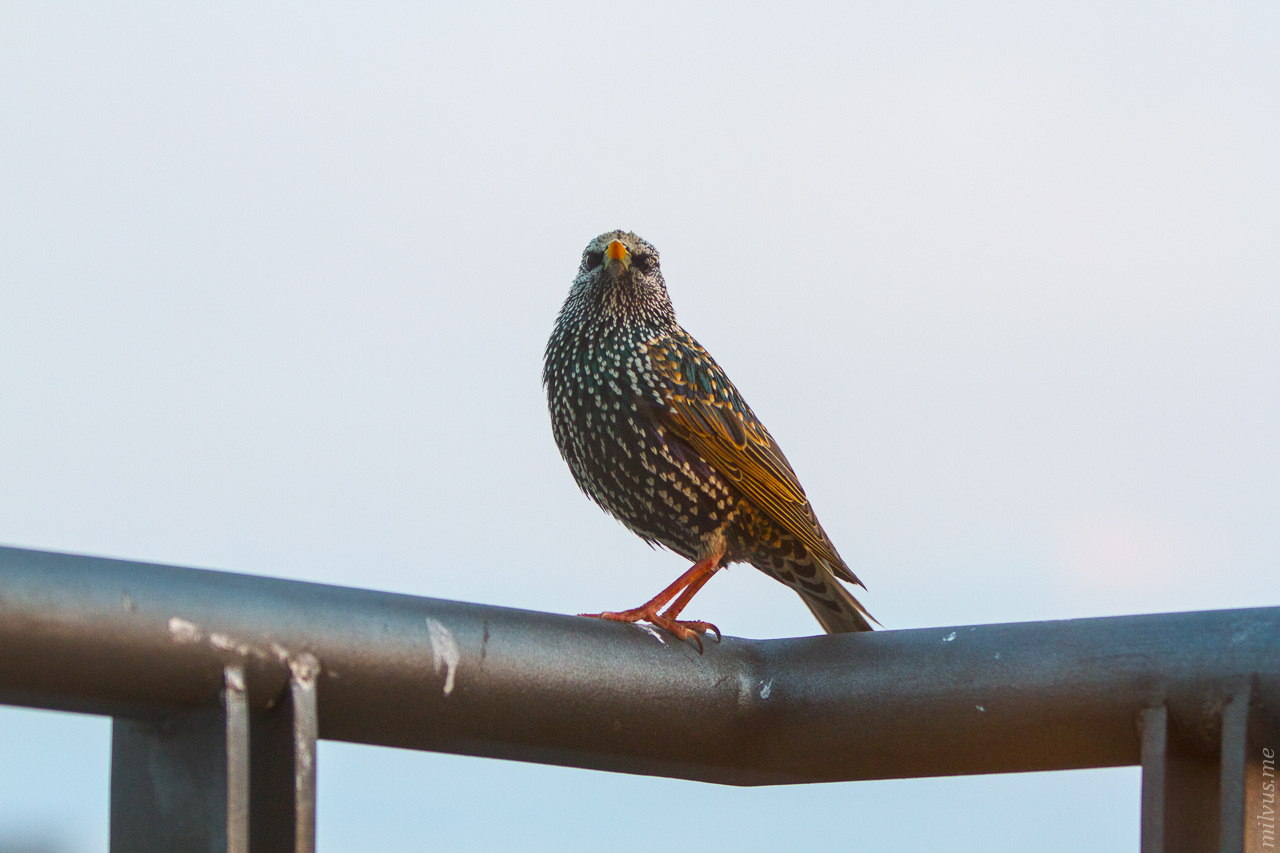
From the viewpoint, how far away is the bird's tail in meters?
3.73

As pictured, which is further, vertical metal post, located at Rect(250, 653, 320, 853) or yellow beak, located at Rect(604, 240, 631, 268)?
yellow beak, located at Rect(604, 240, 631, 268)

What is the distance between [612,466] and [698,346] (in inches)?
27.0

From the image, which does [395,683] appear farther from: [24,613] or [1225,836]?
[1225,836]

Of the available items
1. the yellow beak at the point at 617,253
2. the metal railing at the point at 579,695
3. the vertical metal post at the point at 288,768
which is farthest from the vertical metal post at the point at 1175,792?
the yellow beak at the point at 617,253

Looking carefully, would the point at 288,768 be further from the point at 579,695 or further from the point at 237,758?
the point at 579,695

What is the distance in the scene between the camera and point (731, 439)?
4.03 m

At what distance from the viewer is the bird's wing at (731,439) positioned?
3.87m

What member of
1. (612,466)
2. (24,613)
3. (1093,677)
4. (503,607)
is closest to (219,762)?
(24,613)

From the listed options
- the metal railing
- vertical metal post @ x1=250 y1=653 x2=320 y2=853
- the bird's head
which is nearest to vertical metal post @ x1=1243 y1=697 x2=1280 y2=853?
the metal railing

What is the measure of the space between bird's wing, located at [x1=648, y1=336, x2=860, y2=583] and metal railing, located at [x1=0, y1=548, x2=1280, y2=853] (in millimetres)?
1958

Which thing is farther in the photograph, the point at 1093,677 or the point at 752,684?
the point at 752,684

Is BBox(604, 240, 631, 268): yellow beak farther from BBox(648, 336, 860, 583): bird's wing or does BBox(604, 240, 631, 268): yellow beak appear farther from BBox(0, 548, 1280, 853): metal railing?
BBox(0, 548, 1280, 853): metal railing

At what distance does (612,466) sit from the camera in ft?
12.8

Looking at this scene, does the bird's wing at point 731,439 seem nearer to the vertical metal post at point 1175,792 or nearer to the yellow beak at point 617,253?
the yellow beak at point 617,253
